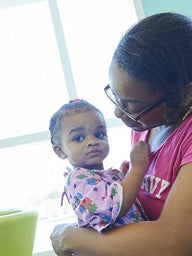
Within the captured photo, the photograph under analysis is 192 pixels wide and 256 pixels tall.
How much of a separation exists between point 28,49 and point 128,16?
80 centimetres

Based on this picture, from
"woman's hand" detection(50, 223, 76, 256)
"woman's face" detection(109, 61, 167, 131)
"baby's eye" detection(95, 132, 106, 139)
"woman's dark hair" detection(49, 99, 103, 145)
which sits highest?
"woman's face" detection(109, 61, 167, 131)

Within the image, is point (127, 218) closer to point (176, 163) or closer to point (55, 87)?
point (176, 163)

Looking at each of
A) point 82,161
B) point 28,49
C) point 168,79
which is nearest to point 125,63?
point 168,79

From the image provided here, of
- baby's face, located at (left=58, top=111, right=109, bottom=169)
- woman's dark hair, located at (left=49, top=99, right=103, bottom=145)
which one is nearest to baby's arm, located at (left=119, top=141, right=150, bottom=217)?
baby's face, located at (left=58, top=111, right=109, bottom=169)

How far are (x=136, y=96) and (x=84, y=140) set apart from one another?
0.98 ft

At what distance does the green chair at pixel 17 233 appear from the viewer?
1396 millimetres

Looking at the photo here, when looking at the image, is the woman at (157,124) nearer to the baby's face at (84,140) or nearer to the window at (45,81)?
the baby's face at (84,140)

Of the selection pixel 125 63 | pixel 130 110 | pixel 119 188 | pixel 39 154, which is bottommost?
pixel 39 154

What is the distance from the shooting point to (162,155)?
993mm

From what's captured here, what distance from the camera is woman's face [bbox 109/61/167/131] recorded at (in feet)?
3.18

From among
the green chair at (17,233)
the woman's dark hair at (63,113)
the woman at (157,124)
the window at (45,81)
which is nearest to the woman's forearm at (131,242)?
the woman at (157,124)

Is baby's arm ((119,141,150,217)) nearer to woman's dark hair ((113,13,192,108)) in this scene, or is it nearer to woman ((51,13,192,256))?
woman ((51,13,192,256))

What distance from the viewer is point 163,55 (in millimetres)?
920

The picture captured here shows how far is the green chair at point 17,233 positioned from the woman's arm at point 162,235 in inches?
23.5
